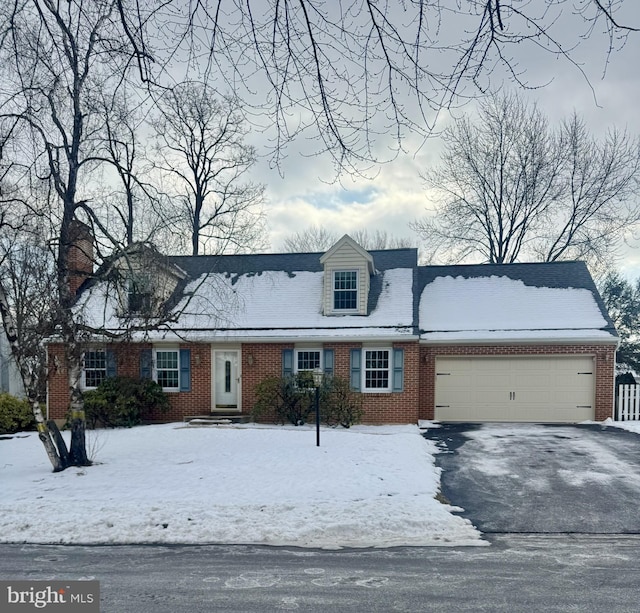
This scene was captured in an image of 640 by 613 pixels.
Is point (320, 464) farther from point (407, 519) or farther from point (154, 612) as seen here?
point (154, 612)

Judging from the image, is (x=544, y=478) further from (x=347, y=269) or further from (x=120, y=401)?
(x=120, y=401)

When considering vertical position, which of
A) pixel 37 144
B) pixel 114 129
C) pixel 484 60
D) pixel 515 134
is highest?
pixel 515 134

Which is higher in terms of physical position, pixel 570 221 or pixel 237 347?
pixel 570 221

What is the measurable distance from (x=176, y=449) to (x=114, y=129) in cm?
715

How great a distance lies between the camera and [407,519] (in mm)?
6520

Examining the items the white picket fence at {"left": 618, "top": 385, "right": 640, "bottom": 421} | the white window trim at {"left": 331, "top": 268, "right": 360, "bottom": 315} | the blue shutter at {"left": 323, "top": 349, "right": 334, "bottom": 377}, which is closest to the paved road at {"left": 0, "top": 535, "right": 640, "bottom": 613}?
the blue shutter at {"left": 323, "top": 349, "right": 334, "bottom": 377}

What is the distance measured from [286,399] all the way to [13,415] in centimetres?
875

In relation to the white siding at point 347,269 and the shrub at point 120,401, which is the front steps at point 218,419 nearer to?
the shrub at point 120,401

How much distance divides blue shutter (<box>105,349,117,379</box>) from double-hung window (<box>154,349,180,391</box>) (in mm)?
1284

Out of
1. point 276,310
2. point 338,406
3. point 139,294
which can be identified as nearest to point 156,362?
point 276,310

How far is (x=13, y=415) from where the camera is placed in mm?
15109

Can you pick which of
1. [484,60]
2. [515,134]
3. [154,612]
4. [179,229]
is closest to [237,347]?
[179,229]

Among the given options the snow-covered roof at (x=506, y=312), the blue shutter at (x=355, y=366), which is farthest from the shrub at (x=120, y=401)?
the snow-covered roof at (x=506, y=312)

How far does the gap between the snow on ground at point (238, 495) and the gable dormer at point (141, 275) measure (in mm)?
3369
